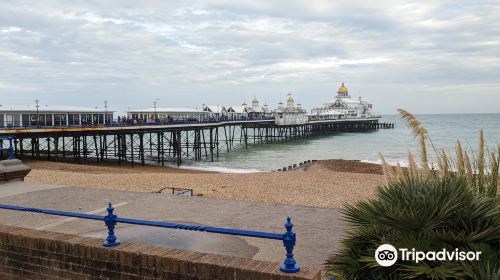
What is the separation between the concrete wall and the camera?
4.45 m

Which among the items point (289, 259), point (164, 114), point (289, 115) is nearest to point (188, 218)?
point (289, 259)

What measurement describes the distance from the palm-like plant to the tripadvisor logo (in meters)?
0.04

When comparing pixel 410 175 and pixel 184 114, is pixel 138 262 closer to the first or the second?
pixel 410 175

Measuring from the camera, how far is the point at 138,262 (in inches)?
199

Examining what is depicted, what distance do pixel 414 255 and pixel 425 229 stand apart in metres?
0.33

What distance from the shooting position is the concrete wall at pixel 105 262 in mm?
4449

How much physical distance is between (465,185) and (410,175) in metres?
0.85

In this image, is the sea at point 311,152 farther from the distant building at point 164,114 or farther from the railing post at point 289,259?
the railing post at point 289,259

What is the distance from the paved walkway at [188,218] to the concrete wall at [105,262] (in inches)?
68.7

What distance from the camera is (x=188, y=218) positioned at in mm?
9375

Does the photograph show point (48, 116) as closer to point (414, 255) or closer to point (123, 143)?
point (123, 143)

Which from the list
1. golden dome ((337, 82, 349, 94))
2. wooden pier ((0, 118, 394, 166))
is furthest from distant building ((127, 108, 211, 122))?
golden dome ((337, 82, 349, 94))

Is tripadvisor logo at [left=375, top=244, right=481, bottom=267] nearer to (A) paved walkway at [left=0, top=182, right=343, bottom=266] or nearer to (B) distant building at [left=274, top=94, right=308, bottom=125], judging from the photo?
(A) paved walkway at [left=0, top=182, right=343, bottom=266]

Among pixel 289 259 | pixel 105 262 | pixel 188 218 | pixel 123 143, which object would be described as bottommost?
pixel 123 143
